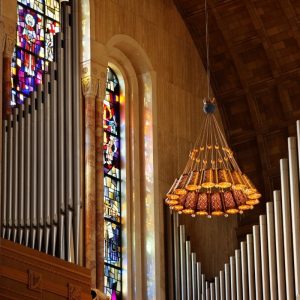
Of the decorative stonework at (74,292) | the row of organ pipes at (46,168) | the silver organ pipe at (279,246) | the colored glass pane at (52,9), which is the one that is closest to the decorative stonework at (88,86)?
the row of organ pipes at (46,168)

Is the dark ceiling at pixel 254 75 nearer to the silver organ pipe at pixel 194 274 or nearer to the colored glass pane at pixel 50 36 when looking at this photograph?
the silver organ pipe at pixel 194 274

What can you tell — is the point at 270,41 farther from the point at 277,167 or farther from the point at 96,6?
the point at 96,6

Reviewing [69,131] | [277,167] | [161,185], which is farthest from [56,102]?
[277,167]

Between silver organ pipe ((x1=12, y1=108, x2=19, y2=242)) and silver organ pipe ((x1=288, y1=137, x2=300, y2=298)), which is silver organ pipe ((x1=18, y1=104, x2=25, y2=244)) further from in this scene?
silver organ pipe ((x1=288, y1=137, x2=300, y2=298))

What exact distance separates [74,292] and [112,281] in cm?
412

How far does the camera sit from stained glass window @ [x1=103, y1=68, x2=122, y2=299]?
20.0 m

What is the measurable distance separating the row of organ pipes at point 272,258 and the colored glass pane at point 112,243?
4.74 ft

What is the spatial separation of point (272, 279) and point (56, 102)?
4.59m

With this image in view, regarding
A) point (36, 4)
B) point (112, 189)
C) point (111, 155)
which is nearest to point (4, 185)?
point (112, 189)

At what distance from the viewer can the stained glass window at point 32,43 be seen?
19062mm

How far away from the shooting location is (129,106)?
21234 mm

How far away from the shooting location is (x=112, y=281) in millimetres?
20000

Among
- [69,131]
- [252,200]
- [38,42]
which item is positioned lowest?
[252,200]

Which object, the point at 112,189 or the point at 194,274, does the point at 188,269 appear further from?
the point at 112,189
